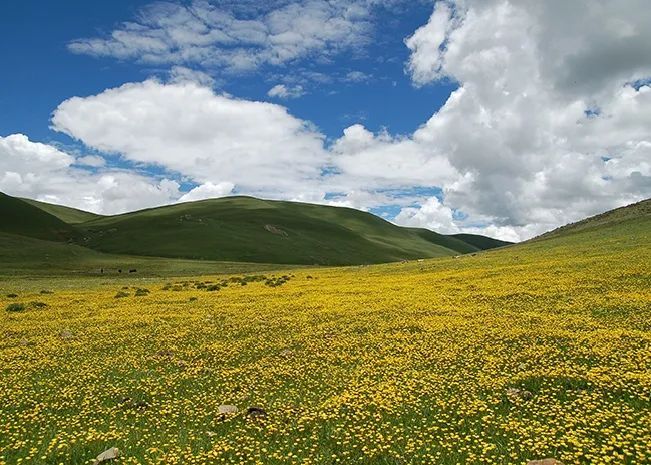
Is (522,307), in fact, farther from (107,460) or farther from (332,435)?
(107,460)

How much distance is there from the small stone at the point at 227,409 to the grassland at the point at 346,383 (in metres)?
0.17

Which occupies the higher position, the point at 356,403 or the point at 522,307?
the point at 522,307

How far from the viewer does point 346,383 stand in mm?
17516

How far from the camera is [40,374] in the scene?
2022 centimetres

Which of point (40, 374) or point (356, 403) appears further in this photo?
point (40, 374)

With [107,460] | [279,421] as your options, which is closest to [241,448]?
[279,421]

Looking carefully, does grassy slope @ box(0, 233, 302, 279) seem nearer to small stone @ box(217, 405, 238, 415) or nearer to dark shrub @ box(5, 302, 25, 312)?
dark shrub @ box(5, 302, 25, 312)

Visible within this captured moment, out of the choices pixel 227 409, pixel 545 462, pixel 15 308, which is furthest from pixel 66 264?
pixel 545 462

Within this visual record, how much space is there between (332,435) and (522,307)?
22108 millimetres

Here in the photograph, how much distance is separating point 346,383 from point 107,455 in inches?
326

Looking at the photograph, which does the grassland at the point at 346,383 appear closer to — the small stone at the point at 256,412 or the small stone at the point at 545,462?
the small stone at the point at 256,412

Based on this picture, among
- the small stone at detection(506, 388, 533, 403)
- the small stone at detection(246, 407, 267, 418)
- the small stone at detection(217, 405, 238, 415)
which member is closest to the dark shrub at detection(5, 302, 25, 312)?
the small stone at detection(217, 405, 238, 415)

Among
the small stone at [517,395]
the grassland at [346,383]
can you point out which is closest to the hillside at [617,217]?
the grassland at [346,383]

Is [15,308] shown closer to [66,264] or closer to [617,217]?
[66,264]
